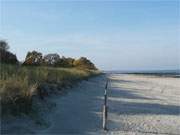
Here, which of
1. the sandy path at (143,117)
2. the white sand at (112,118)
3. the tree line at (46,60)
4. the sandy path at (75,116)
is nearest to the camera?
the sandy path at (75,116)

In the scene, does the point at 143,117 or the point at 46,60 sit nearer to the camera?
the point at 143,117

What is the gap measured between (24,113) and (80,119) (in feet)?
6.65

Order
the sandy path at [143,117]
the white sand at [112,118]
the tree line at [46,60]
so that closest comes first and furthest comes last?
the white sand at [112,118] → the sandy path at [143,117] → the tree line at [46,60]

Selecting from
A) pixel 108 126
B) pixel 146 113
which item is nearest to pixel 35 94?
pixel 108 126

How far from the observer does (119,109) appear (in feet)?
49.5

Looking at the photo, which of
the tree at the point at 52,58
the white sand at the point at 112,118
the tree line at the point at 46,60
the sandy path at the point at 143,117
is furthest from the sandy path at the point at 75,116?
the tree at the point at 52,58

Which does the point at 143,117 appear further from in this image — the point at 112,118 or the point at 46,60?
the point at 46,60

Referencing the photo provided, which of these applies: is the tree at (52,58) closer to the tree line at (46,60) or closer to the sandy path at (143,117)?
the tree line at (46,60)

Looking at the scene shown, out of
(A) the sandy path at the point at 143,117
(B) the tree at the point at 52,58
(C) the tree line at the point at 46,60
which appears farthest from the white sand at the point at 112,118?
(B) the tree at the point at 52,58

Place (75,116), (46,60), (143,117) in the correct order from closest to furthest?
(75,116), (143,117), (46,60)

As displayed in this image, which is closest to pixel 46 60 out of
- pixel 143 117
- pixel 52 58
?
pixel 52 58

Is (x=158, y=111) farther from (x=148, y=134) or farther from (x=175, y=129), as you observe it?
(x=148, y=134)

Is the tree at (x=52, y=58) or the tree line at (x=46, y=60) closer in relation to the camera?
the tree line at (x=46, y=60)

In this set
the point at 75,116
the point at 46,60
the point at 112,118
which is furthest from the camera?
the point at 46,60
